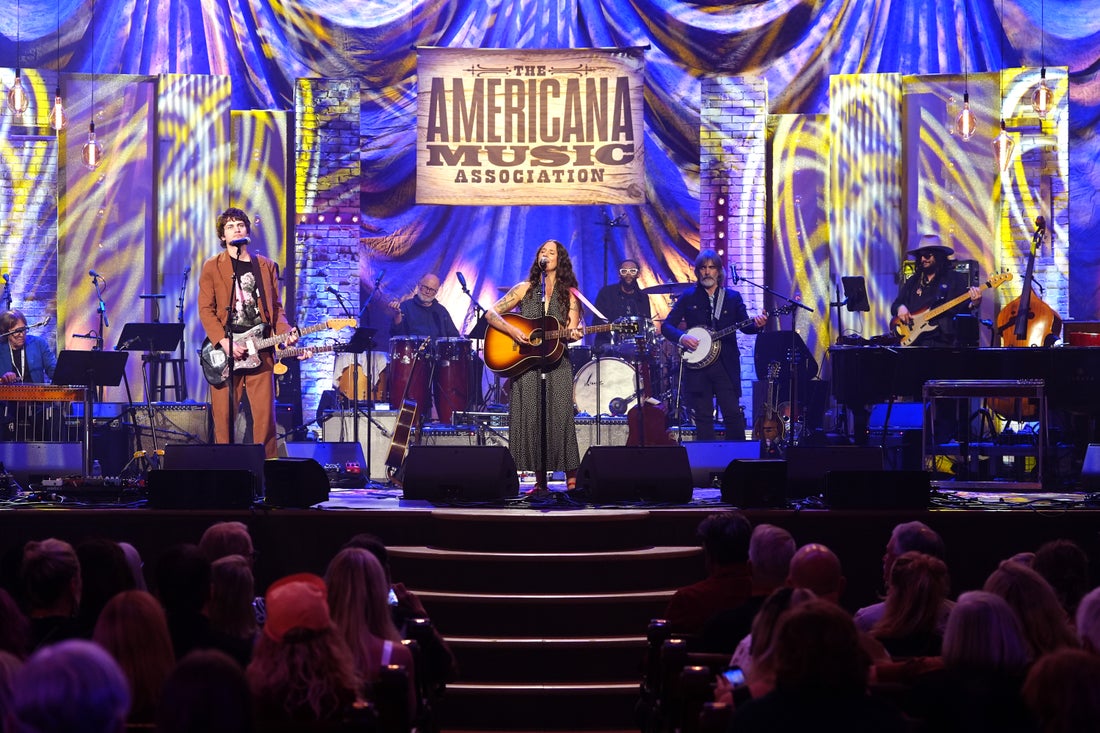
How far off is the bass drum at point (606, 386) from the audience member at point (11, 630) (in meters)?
9.46

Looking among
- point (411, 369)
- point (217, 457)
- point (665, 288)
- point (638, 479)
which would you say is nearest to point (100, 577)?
point (217, 457)

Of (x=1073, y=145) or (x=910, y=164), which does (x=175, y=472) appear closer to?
(x=910, y=164)

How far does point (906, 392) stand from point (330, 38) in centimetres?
790

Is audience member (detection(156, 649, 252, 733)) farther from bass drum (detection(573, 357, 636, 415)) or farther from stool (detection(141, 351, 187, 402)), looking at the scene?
stool (detection(141, 351, 187, 402))

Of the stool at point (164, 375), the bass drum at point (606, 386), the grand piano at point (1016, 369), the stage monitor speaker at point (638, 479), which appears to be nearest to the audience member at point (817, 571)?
the stage monitor speaker at point (638, 479)

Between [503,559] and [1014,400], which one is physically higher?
[1014,400]

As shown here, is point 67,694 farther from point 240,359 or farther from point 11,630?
point 240,359

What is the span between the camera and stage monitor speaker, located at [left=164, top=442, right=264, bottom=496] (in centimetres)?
827

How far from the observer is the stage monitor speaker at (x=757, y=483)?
7.66m

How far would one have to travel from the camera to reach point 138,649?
367 centimetres

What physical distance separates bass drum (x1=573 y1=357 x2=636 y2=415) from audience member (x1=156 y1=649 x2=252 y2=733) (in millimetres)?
10307

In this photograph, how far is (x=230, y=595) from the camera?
441 cm

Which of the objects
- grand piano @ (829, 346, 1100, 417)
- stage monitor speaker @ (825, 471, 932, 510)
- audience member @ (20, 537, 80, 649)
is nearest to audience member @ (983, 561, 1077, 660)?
audience member @ (20, 537, 80, 649)

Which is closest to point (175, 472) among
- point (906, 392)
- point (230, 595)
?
point (230, 595)
